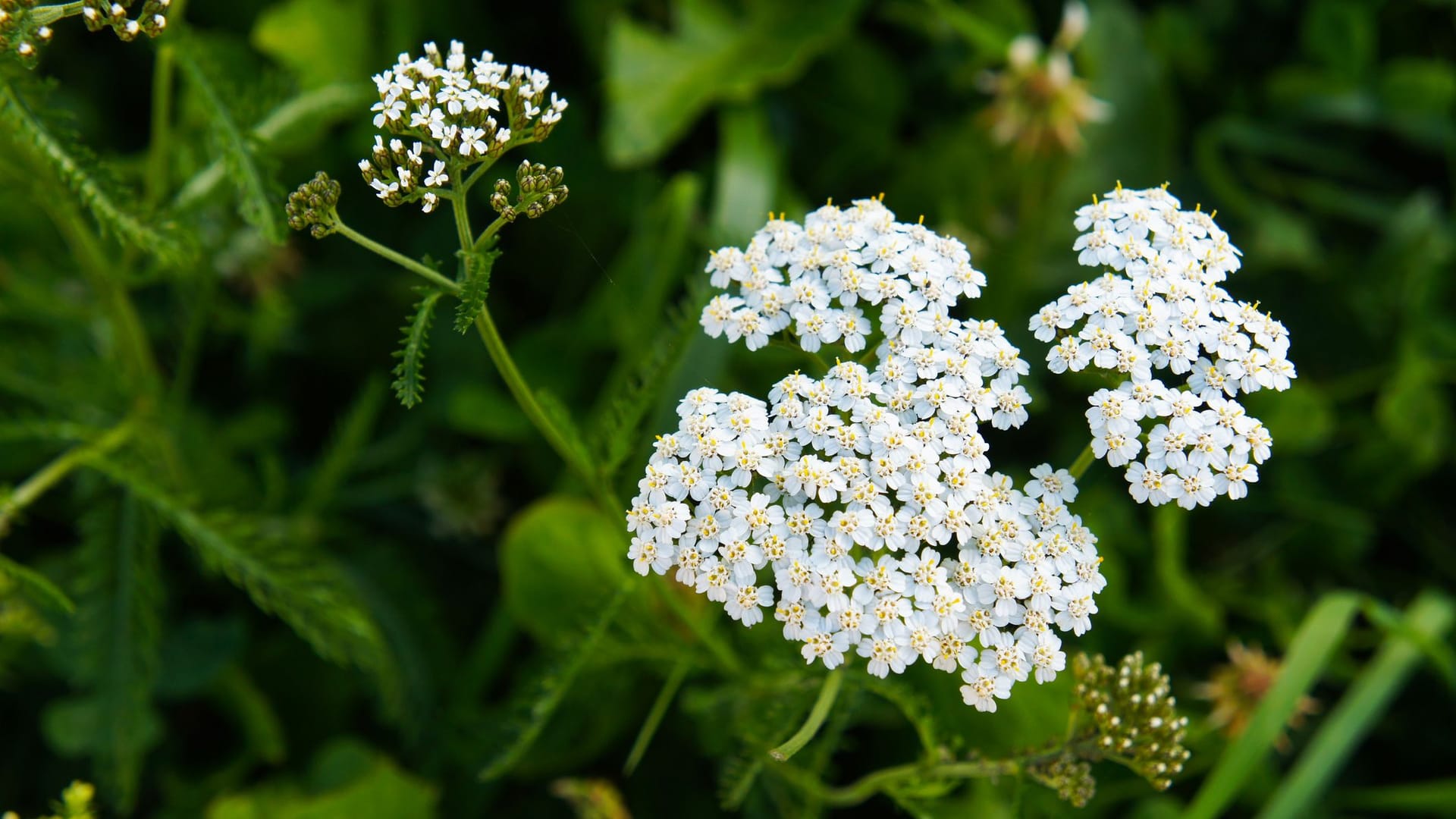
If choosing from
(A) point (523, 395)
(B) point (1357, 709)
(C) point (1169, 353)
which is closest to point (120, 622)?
(A) point (523, 395)

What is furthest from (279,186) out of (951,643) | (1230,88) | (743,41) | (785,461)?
→ (1230,88)

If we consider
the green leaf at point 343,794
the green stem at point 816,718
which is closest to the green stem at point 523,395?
the green stem at point 816,718

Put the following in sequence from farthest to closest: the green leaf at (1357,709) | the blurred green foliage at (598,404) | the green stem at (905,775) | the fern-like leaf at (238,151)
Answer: the green leaf at (1357,709), the blurred green foliage at (598,404), the fern-like leaf at (238,151), the green stem at (905,775)

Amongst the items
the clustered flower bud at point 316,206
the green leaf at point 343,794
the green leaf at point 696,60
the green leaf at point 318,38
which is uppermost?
the green leaf at point 696,60

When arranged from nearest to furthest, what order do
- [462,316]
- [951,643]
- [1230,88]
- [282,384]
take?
1. [462,316]
2. [951,643]
3. [282,384]
4. [1230,88]

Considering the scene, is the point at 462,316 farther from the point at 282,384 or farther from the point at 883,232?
the point at 282,384

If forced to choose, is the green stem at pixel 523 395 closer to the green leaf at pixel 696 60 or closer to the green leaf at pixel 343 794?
the green leaf at pixel 343 794
